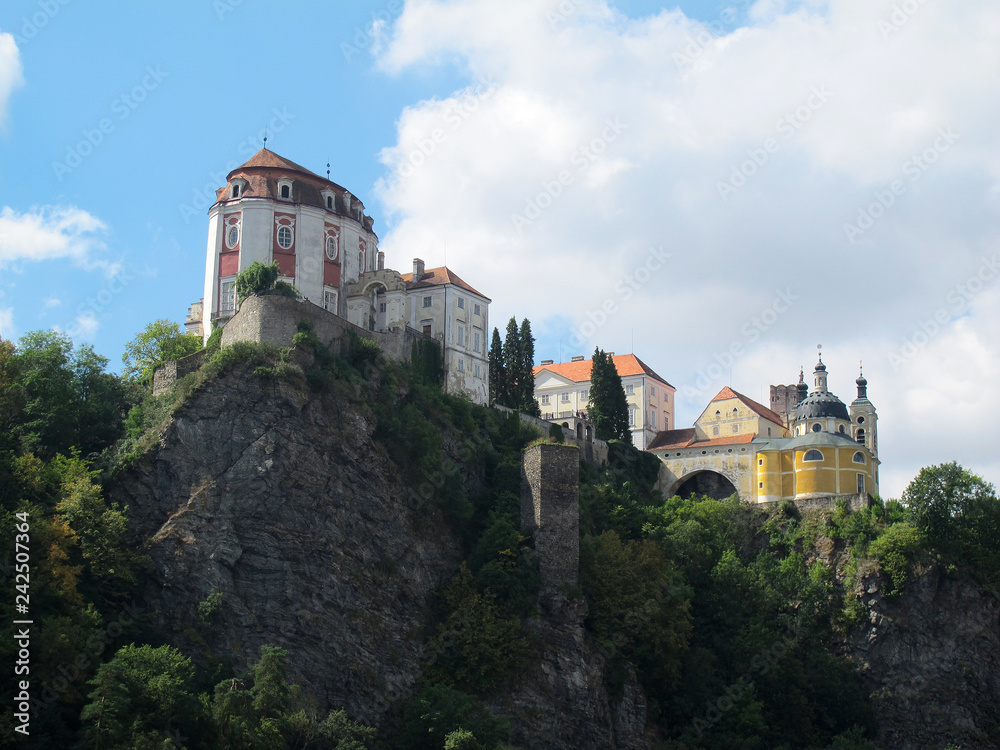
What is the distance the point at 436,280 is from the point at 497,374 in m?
9.04

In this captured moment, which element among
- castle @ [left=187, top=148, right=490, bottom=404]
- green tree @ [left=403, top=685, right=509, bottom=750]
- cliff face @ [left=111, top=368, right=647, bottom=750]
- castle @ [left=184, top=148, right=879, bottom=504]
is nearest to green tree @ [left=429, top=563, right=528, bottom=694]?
cliff face @ [left=111, top=368, right=647, bottom=750]

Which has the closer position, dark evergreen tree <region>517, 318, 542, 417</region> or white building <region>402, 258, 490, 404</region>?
white building <region>402, 258, 490, 404</region>

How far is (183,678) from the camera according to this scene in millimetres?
48156

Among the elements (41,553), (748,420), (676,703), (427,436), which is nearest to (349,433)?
(427,436)

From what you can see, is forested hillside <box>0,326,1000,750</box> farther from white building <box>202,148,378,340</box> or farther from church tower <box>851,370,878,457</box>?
church tower <box>851,370,878,457</box>

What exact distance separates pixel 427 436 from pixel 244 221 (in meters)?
16.6

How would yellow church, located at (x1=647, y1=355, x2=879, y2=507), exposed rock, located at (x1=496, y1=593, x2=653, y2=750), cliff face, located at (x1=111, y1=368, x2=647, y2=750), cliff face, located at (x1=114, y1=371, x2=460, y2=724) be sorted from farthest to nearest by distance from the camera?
1. yellow church, located at (x1=647, y1=355, x2=879, y2=507)
2. exposed rock, located at (x1=496, y1=593, x2=653, y2=750)
3. cliff face, located at (x1=111, y1=368, x2=647, y2=750)
4. cliff face, located at (x1=114, y1=371, x2=460, y2=724)

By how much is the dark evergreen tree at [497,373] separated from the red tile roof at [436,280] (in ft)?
19.8

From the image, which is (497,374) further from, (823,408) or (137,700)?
(137,700)

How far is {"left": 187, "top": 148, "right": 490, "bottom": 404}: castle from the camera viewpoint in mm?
69938

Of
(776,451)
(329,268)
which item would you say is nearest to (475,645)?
(329,268)

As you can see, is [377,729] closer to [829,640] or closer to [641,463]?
[829,640]

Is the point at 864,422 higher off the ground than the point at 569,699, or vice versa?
the point at 864,422

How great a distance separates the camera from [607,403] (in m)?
85.2
